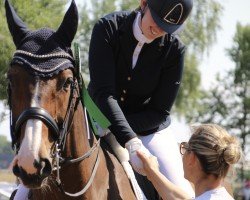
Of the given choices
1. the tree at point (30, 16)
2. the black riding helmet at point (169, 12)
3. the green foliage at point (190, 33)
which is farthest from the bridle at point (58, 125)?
the green foliage at point (190, 33)

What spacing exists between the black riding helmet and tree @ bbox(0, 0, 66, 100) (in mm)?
9673

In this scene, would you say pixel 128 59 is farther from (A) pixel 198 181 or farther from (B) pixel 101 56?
(A) pixel 198 181

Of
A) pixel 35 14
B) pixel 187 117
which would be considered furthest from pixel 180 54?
pixel 187 117

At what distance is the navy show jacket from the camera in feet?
19.8

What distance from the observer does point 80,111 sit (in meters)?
5.40

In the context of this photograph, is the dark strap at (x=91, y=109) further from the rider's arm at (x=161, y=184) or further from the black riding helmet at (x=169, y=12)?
the black riding helmet at (x=169, y=12)

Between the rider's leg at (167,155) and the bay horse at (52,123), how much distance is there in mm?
645

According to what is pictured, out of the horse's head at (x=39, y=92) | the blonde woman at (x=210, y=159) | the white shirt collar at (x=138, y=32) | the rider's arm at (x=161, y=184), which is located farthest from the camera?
the white shirt collar at (x=138, y=32)

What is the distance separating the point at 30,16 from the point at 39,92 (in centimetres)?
1347

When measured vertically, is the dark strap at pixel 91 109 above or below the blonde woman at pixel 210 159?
below

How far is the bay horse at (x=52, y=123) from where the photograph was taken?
4.71 m

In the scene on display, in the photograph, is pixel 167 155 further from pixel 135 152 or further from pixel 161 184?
pixel 161 184

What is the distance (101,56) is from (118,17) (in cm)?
53

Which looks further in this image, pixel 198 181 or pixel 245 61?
pixel 245 61
